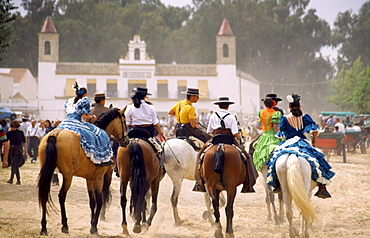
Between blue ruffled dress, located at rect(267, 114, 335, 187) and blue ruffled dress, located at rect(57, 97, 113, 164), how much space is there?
280cm

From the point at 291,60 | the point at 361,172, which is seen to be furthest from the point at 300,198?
the point at 291,60

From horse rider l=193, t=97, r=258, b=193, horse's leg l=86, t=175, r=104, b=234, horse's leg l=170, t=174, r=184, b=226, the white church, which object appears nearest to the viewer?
horse's leg l=86, t=175, r=104, b=234

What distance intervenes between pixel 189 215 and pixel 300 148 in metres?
3.48

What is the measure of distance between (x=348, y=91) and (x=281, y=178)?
5417cm

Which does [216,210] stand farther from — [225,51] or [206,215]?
[225,51]

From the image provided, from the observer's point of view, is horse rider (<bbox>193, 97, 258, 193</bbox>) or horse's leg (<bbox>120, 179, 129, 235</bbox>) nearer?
horse's leg (<bbox>120, 179, 129, 235</bbox>)

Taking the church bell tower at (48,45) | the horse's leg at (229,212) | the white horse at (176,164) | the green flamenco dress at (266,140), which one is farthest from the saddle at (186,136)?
the church bell tower at (48,45)

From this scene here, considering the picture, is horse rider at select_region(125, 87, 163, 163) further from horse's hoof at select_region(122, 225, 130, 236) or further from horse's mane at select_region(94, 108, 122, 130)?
horse's hoof at select_region(122, 225, 130, 236)

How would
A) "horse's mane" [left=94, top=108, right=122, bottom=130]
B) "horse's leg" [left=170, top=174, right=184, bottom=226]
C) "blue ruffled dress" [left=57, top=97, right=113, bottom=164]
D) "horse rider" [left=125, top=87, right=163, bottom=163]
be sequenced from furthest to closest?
"horse's leg" [left=170, top=174, right=184, bottom=226] → "horse rider" [left=125, top=87, right=163, bottom=163] → "horse's mane" [left=94, top=108, right=122, bottom=130] → "blue ruffled dress" [left=57, top=97, right=113, bottom=164]

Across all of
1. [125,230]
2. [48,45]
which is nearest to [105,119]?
[125,230]

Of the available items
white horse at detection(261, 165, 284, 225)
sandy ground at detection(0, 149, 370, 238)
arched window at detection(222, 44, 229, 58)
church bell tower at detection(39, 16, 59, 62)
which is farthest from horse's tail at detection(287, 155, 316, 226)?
arched window at detection(222, 44, 229, 58)

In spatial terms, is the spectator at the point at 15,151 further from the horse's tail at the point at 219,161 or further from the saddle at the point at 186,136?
the horse's tail at the point at 219,161

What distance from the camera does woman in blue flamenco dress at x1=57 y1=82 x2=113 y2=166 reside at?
8.51 meters

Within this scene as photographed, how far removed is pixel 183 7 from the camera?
99.2 metres
